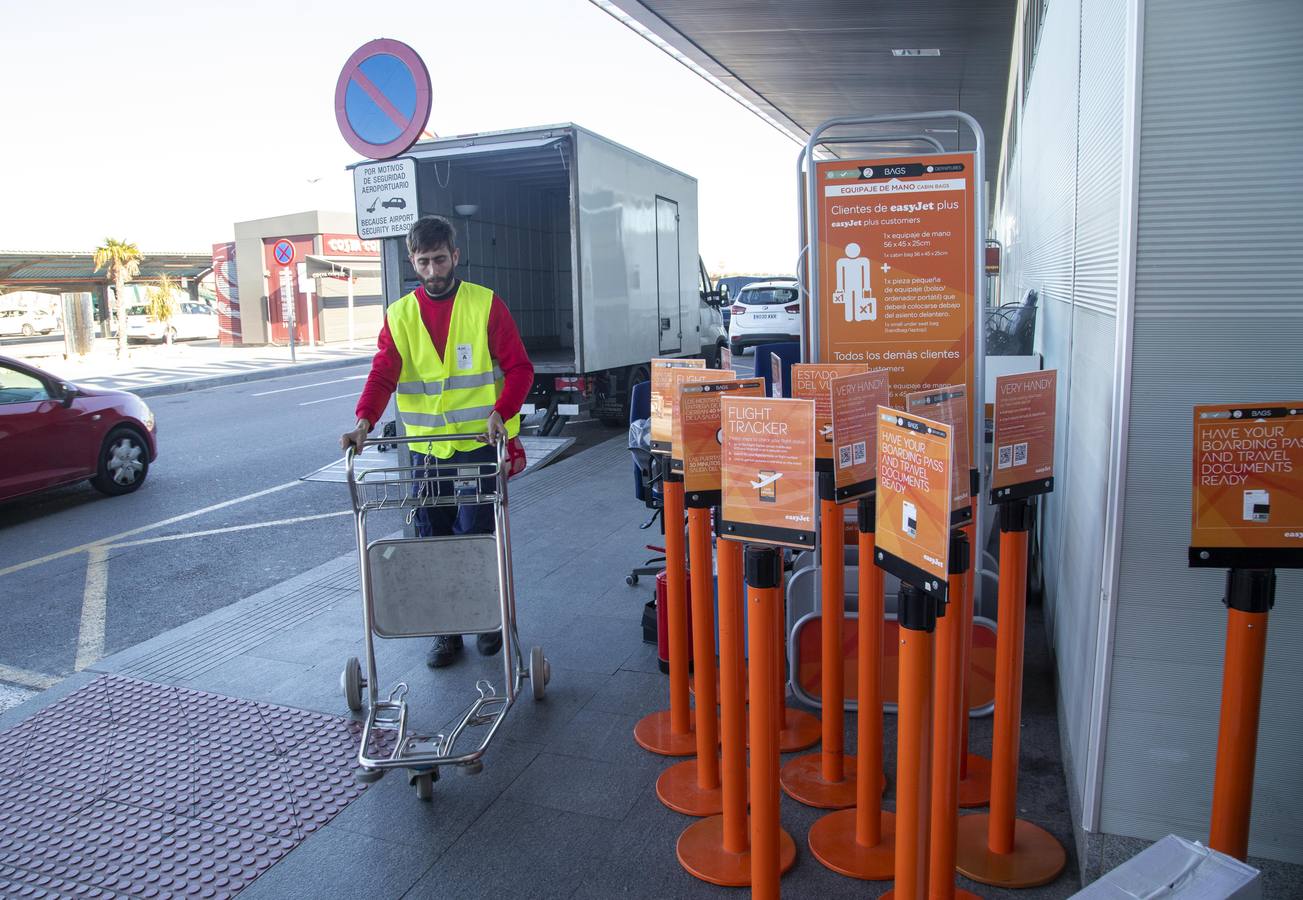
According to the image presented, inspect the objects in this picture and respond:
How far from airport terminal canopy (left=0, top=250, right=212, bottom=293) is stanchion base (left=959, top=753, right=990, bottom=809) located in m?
41.6

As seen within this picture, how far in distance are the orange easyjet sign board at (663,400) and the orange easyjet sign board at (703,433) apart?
2.25 ft

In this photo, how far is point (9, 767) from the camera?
12.9 ft

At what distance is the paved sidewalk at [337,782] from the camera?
3117mm

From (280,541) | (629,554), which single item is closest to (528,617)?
(629,554)

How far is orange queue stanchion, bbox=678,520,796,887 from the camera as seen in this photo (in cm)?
294

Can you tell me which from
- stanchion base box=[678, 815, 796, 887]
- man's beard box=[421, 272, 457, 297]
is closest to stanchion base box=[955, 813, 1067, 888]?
stanchion base box=[678, 815, 796, 887]

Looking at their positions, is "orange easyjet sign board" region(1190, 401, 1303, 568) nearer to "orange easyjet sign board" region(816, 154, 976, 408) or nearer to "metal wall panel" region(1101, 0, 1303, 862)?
"metal wall panel" region(1101, 0, 1303, 862)

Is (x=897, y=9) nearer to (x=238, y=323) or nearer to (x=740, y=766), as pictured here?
(x=740, y=766)

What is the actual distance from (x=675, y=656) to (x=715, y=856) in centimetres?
93

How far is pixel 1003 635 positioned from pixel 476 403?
252 centimetres

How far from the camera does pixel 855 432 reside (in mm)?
3066

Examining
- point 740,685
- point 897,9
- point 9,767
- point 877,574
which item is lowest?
point 9,767

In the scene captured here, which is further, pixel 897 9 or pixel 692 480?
pixel 897 9

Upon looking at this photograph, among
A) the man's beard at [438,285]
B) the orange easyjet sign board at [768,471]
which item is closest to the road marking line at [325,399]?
the man's beard at [438,285]
